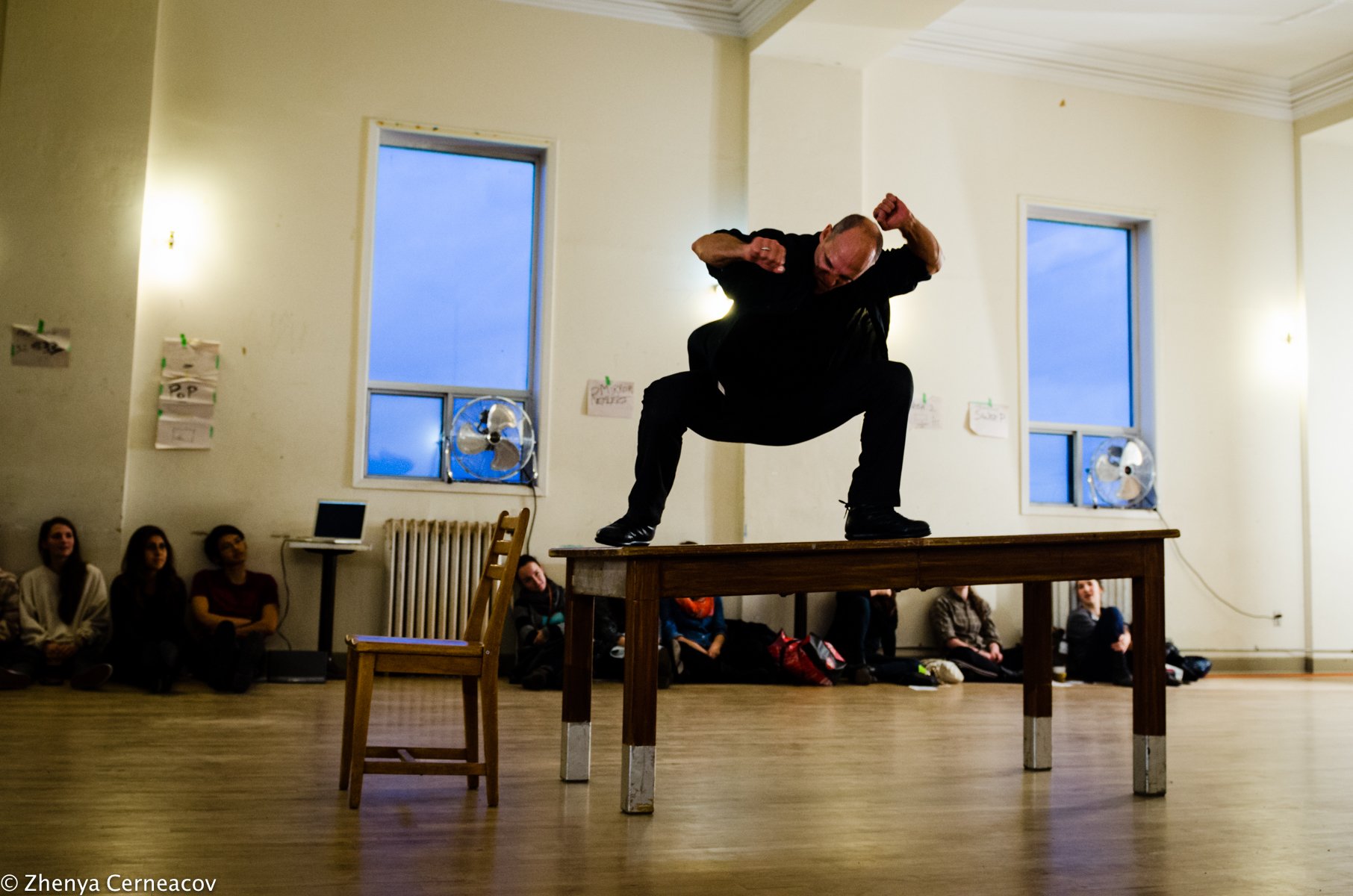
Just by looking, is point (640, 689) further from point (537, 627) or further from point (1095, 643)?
point (1095, 643)

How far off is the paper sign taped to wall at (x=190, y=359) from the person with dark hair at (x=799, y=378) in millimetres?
4640

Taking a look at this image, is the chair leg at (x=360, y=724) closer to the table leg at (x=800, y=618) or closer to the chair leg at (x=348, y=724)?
the chair leg at (x=348, y=724)

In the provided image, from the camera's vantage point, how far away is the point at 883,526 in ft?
10.8

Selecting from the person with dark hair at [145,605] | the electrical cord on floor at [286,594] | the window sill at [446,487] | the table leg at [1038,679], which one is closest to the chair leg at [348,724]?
the table leg at [1038,679]

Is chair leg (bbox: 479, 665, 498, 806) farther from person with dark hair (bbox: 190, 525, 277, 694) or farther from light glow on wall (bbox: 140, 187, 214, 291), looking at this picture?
light glow on wall (bbox: 140, 187, 214, 291)

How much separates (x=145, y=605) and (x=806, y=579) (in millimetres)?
4651

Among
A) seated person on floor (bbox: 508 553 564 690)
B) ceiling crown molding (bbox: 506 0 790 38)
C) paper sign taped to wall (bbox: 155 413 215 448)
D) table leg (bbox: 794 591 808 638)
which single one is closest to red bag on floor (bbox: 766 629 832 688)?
table leg (bbox: 794 591 808 638)

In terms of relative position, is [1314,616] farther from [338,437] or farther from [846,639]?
[338,437]

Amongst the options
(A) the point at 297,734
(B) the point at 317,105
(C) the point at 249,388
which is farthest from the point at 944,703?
(B) the point at 317,105

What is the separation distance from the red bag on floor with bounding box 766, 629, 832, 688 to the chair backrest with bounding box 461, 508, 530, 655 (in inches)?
163

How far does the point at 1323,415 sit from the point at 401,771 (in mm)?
8619

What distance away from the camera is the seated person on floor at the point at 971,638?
7.95 m

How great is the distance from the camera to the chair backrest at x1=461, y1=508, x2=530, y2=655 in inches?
132

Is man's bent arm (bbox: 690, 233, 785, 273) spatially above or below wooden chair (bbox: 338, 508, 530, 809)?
above
